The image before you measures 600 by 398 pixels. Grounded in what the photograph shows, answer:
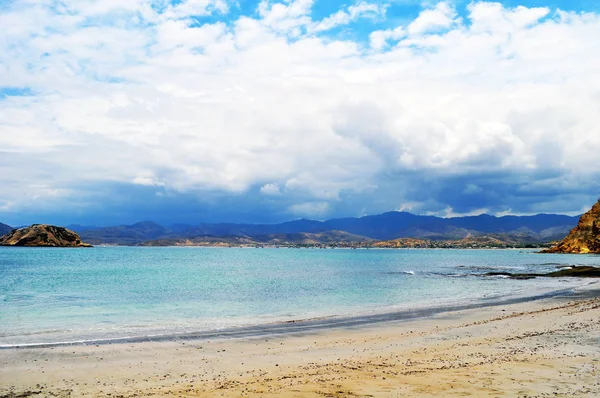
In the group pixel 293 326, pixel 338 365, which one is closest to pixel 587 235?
pixel 293 326

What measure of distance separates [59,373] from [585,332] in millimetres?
23127

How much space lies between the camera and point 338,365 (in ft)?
53.9

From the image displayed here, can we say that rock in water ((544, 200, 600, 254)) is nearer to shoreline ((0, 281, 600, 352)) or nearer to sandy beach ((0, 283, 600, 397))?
shoreline ((0, 281, 600, 352))

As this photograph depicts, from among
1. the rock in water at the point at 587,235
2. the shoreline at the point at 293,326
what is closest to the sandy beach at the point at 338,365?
the shoreline at the point at 293,326

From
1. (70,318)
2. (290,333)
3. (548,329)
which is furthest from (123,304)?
(548,329)

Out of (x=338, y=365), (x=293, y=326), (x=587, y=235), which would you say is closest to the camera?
(x=338, y=365)

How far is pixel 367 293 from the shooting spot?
49.6 m

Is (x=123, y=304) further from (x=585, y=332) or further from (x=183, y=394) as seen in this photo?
(x=585, y=332)

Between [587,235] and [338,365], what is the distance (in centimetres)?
19208

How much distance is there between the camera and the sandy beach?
13.3 m

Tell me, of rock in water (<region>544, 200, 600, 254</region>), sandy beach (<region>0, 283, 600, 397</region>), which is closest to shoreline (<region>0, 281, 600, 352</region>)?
sandy beach (<region>0, 283, 600, 397</region>)

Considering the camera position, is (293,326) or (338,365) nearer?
(338,365)

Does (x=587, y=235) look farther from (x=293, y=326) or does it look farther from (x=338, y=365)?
(x=338, y=365)

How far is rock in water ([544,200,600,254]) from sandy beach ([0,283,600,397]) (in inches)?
6843
